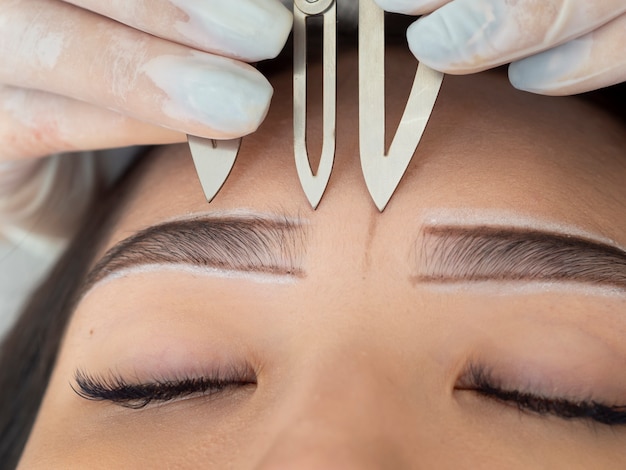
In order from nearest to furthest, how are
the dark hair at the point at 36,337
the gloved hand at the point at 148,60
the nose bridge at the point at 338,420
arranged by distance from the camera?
1. the nose bridge at the point at 338,420
2. the gloved hand at the point at 148,60
3. the dark hair at the point at 36,337

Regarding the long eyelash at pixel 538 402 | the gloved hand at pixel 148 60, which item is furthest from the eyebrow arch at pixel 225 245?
the long eyelash at pixel 538 402

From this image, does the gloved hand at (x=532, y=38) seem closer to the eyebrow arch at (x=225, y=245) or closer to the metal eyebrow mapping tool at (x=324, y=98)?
the metal eyebrow mapping tool at (x=324, y=98)

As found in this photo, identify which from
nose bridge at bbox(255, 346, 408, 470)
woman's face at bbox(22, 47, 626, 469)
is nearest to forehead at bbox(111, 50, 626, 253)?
woman's face at bbox(22, 47, 626, 469)

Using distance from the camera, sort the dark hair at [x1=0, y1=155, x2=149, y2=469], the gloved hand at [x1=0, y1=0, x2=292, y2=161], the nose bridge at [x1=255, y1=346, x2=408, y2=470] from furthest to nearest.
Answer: the dark hair at [x1=0, y1=155, x2=149, y2=469], the gloved hand at [x1=0, y1=0, x2=292, y2=161], the nose bridge at [x1=255, y1=346, x2=408, y2=470]

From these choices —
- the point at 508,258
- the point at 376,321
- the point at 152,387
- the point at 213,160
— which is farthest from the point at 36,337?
the point at 508,258

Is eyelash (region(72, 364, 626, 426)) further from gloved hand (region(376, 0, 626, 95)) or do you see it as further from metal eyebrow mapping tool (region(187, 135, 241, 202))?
gloved hand (region(376, 0, 626, 95))

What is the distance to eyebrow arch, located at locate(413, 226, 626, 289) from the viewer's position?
701 millimetres

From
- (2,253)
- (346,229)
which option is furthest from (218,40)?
(2,253)

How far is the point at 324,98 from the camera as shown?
2.40 feet

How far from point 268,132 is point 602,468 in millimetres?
525

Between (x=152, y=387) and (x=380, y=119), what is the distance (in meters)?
0.40

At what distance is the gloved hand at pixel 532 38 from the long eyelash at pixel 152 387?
401 mm

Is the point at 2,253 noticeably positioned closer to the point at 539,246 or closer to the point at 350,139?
the point at 350,139

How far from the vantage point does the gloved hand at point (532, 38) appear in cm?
66
